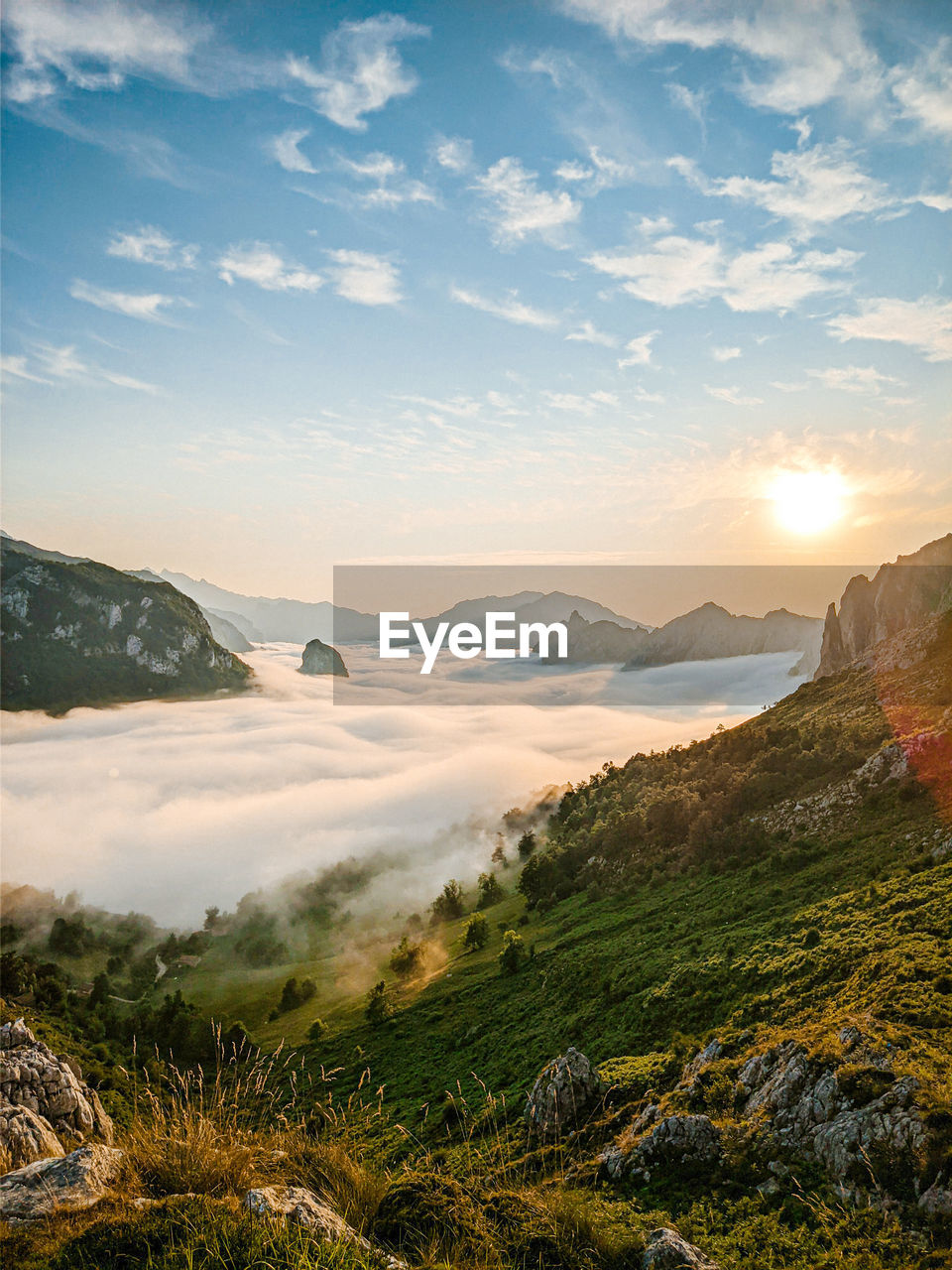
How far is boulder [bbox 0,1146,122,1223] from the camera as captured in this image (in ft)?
20.3

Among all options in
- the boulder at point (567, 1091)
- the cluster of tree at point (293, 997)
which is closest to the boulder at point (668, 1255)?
the boulder at point (567, 1091)

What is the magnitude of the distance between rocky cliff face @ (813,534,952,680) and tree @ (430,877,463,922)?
290 feet

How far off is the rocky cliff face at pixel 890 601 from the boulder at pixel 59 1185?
116 m

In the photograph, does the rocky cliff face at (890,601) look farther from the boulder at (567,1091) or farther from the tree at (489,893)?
the boulder at (567,1091)

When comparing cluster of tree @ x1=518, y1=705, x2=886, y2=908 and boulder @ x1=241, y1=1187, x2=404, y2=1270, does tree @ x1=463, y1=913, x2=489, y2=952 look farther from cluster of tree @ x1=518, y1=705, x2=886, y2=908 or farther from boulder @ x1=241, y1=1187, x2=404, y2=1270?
boulder @ x1=241, y1=1187, x2=404, y2=1270

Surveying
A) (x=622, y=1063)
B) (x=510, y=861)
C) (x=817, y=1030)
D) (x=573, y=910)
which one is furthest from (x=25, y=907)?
(x=817, y=1030)

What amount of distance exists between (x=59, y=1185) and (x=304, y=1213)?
9.67 feet

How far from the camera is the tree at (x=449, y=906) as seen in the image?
123550 mm

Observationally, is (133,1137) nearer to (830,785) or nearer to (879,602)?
(830,785)

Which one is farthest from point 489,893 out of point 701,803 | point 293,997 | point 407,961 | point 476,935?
point 701,803

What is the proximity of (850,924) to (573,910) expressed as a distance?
44711mm

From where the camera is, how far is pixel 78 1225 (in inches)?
228

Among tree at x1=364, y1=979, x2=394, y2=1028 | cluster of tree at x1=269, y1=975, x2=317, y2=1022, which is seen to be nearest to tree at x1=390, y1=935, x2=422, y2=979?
tree at x1=364, y1=979, x2=394, y2=1028

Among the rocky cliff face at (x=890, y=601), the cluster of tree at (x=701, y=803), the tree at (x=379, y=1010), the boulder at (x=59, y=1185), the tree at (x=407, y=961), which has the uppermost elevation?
the rocky cliff face at (x=890, y=601)
